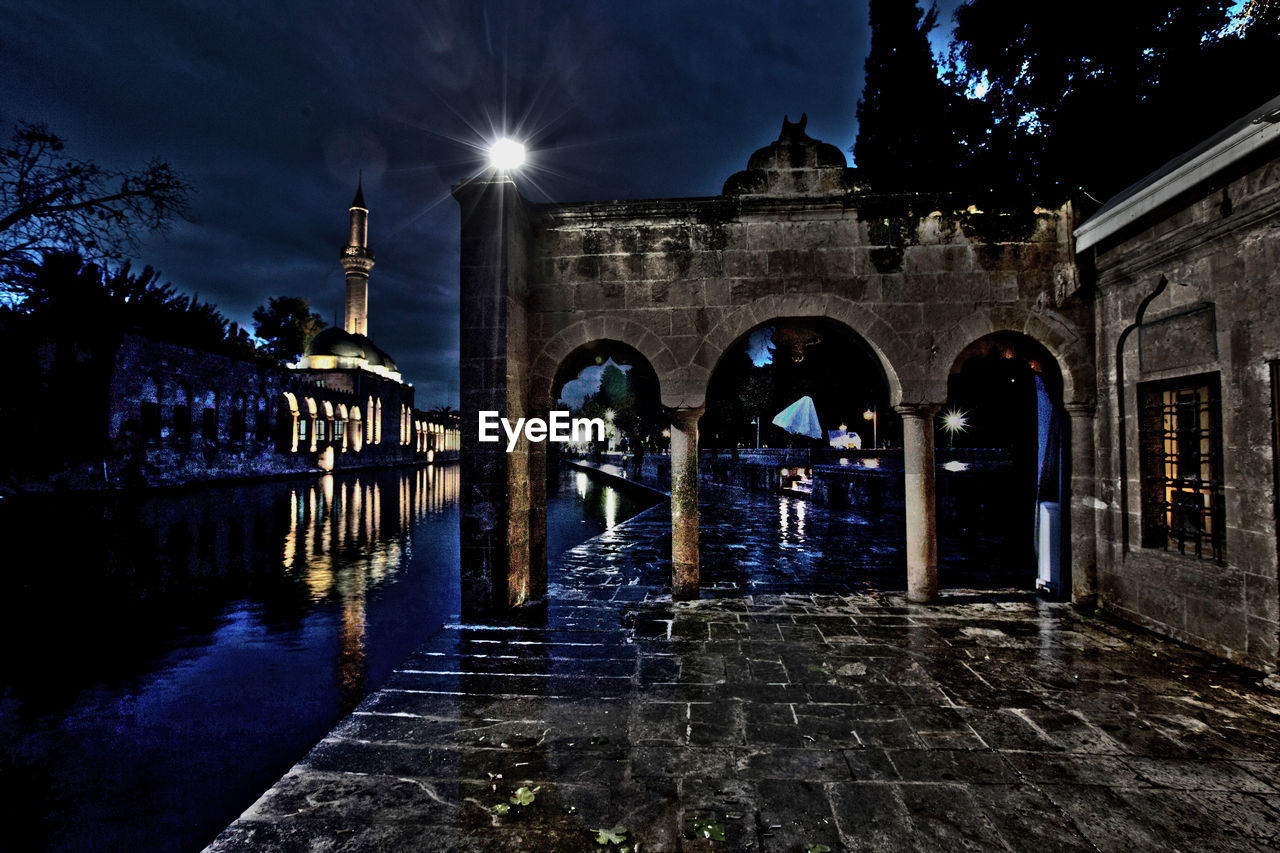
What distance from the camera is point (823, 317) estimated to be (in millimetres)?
6367

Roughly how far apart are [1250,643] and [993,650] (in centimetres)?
179

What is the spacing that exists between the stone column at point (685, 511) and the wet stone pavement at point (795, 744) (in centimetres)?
78

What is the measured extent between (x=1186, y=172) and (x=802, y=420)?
17.0 m

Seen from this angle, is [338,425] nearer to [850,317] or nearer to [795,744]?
[850,317]

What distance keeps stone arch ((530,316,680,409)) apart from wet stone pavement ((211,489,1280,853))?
2.69 m

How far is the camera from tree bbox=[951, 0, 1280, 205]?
29.7ft

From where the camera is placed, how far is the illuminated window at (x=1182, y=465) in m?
5.00

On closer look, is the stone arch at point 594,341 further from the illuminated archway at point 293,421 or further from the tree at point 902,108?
the illuminated archway at point 293,421

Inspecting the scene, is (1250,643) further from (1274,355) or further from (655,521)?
(655,521)

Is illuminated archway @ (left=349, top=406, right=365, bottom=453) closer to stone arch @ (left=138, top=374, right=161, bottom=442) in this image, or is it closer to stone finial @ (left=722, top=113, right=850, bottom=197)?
stone arch @ (left=138, top=374, right=161, bottom=442)

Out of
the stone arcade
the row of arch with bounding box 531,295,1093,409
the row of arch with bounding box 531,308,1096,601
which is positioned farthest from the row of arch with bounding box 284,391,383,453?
the row of arch with bounding box 531,308,1096,601

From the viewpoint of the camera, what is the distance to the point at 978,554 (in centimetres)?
929

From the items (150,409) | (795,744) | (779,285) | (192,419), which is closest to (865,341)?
(779,285)

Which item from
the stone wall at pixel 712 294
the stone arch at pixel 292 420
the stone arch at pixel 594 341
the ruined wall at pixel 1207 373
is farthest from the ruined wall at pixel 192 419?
the ruined wall at pixel 1207 373
